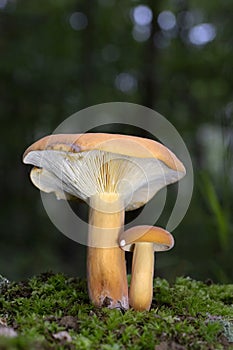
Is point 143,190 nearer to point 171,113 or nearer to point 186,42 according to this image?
point 171,113

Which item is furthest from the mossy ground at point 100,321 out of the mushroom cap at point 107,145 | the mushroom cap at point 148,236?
the mushroom cap at point 107,145

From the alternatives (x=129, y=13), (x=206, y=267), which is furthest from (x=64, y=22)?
(x=206, y=267)

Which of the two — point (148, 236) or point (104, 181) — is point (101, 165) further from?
point (148, 236)

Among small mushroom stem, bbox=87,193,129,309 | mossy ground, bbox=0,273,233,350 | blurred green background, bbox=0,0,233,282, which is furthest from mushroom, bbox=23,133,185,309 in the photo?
blurred green background, bbox=0,0,233,282

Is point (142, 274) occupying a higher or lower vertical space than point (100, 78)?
lower

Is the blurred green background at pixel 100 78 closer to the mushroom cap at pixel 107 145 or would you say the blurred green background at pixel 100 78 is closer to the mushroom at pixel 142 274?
the mushroom at pixel 142 274

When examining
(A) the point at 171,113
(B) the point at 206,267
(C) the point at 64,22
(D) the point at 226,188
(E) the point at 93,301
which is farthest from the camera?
(C) the point at 64,22

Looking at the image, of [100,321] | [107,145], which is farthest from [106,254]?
[107,145]
